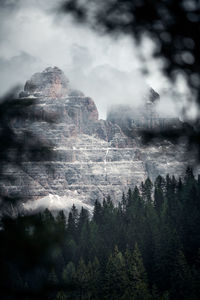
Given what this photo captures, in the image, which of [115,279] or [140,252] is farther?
[140,252]

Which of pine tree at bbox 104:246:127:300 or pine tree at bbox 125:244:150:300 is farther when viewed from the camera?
pine tree at bbox 104:246:127:300

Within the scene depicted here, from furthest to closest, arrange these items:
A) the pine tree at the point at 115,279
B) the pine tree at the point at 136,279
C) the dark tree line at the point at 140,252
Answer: the pine tree at the point at 115,279 < the dark tree line at the point at 140,252 < the pine tree at the point at 136,279

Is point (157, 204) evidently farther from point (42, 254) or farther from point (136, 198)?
point (42, 254)

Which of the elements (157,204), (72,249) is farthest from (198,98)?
(157,204)

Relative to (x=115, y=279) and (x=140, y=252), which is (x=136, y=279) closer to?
(x=115, y=279)

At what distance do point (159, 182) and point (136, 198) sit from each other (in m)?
7.47

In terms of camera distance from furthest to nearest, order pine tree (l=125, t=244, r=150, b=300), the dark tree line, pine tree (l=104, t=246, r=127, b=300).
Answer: pine tree (l=104, t=246, r=127, b=300) → the dark tree line → pine tree (l=125, t=244, r=150, b=300)

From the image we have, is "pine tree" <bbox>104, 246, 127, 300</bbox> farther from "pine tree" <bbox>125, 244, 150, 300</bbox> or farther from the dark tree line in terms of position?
"pine tree" <bbox>125, 244, 150, 300</bbox>

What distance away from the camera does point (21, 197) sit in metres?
7.25

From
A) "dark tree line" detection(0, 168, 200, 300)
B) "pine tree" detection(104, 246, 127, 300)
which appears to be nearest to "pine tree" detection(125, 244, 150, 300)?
"dark tree line" detection(0, 168, 200, 300)

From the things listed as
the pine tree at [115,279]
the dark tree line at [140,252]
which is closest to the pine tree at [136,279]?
the dark tree line at [140,252]

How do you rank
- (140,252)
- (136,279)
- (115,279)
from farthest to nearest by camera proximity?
1. (140,252)
2. (136,279)
3. (115,279)

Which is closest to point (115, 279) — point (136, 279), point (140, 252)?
point (136, 279)

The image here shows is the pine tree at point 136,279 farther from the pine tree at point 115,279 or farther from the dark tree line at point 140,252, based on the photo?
the pine tree at point 115,279
